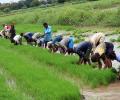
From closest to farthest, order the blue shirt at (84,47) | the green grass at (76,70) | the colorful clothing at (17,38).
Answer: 1. the green grass at (76,70)
2. the blue shirt at (84,47)
3. the colorful clothing at (17,38)

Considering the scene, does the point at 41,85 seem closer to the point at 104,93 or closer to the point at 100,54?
the point at 104,93

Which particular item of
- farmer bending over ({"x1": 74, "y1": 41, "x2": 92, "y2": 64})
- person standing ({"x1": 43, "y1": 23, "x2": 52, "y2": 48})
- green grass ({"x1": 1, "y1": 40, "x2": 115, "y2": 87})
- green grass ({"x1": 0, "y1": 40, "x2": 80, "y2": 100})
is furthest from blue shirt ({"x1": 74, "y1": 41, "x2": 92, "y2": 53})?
person standing ({"x1": 43, "y1": 23, "x2": 52, "y2": 48})

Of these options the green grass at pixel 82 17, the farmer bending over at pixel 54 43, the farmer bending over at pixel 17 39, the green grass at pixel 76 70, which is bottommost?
the green grass at pixel 82 17

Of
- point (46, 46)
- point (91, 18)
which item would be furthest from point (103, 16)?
point (46, 46)

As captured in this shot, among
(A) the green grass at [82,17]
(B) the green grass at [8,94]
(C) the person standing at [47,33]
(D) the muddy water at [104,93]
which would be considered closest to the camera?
(B) the green grass at [8,94]

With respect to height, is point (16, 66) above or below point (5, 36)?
above

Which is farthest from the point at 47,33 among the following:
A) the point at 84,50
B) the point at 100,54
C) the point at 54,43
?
the point at 100,54

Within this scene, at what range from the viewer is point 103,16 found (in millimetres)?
33656

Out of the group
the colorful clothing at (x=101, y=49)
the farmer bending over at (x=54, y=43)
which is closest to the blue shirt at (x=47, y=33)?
the farmer bending over at (x=54, y=43)

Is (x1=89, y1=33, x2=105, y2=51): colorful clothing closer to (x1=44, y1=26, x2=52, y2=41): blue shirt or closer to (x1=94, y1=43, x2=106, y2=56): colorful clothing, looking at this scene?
(x1=94, y1=43, x2=106, y2=56): colorful clothing

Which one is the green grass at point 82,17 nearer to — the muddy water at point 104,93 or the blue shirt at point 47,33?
the blue shirt at point 47,33

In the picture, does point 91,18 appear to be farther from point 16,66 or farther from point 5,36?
point 16,66

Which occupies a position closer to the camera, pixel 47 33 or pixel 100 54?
pixel 100 54

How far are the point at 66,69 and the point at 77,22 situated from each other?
1009 inches
